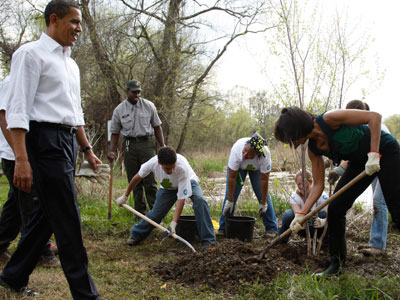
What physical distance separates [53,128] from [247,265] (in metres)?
1.96

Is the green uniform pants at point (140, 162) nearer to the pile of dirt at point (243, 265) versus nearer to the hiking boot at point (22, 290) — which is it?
the pile of dirt at point (243, 265)

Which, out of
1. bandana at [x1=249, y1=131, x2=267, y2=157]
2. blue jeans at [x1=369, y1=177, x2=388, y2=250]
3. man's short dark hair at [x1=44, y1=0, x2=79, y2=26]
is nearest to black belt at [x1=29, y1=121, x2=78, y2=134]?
man's short dark hair at [x1=44, y1=0, x2=79, y2=26]

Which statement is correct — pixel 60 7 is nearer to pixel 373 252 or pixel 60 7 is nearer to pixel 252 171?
pixel 252 171

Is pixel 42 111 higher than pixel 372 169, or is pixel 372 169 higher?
pixel 42 111

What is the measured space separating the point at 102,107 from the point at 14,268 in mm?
11852

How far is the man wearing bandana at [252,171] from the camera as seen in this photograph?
4.38m

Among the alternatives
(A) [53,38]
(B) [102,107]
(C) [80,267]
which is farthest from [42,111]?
(B) [102,107]

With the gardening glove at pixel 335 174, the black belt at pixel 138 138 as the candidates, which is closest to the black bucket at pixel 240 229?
the gardening glove at pixel 335 174

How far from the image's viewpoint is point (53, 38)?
2.22 metres

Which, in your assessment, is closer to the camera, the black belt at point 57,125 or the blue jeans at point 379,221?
the black belt at point 57,125

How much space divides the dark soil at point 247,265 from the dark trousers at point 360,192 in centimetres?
34

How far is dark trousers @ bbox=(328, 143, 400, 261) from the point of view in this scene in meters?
2.73

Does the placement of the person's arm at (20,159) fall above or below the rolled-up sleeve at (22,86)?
below

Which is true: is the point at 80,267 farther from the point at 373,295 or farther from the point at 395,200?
the point at 395,200
